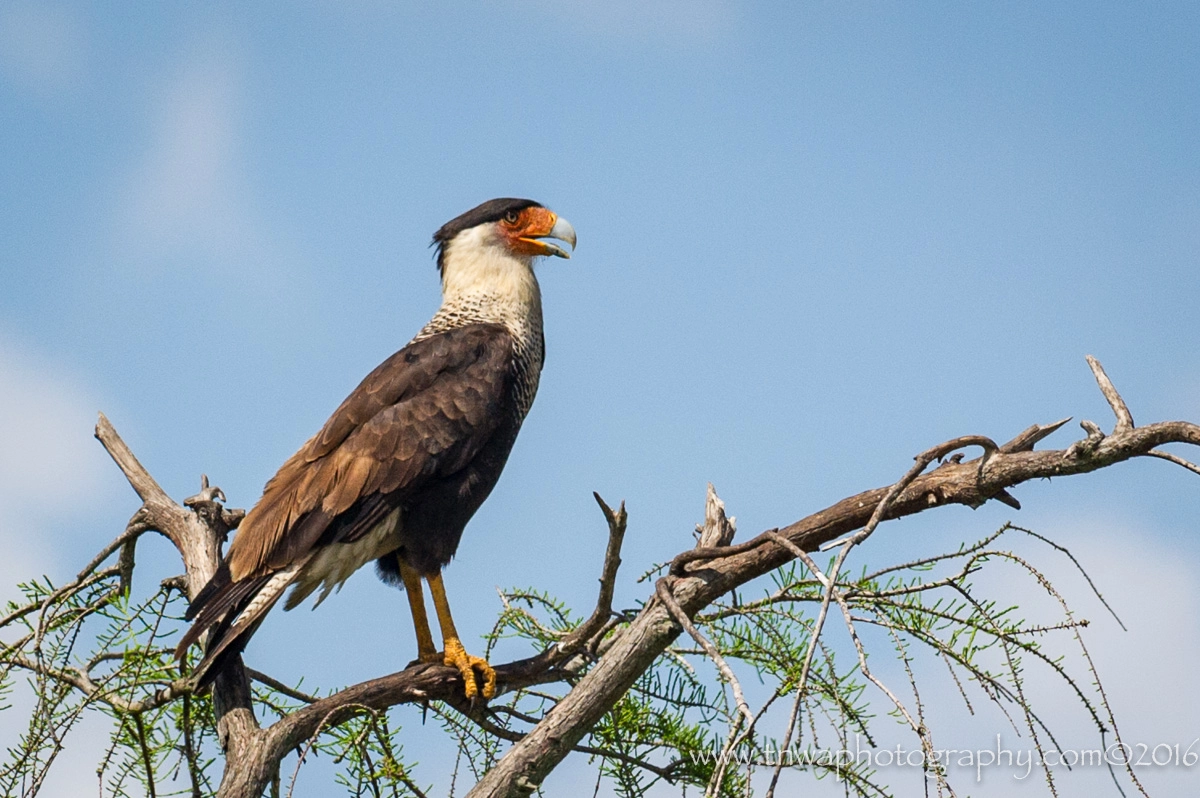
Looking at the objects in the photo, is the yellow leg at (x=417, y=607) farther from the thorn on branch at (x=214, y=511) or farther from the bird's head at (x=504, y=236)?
the bird's head at (x=504, y=236)

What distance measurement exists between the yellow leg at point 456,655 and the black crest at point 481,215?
67.0 inches

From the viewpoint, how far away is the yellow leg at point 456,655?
140 inches

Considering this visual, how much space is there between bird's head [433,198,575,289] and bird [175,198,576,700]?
0.53m

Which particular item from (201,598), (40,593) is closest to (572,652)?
(201,598)

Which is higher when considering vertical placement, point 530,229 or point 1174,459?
point 530,229

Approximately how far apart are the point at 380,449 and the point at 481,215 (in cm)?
152

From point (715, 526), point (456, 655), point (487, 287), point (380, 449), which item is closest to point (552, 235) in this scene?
point (487, 287)

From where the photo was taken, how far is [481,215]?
16.3ft

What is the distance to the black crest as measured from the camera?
4934mm

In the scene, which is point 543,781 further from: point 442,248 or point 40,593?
point 442,248

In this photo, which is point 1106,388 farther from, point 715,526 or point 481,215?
point 481,215

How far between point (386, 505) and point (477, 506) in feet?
1.15

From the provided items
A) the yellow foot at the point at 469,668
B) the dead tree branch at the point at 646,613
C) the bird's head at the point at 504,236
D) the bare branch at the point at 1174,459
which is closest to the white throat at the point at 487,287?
the bird's head at the point at 504,236

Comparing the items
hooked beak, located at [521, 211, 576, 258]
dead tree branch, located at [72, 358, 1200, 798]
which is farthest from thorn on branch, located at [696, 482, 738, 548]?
hooked beak, located at [521, 211, 576, 258]
